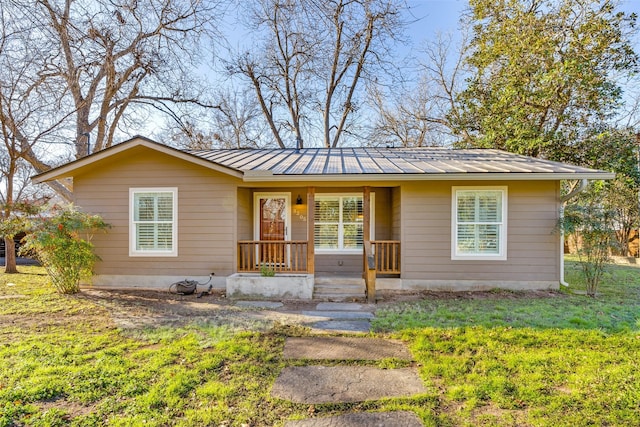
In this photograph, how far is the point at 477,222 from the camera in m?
7.25

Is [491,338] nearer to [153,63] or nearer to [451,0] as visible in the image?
[153,63]

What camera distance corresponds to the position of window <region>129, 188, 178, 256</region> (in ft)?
24.2

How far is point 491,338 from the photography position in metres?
4.21

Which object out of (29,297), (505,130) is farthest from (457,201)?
(29,297)

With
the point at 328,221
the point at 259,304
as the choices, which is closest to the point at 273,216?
the point at 328,221

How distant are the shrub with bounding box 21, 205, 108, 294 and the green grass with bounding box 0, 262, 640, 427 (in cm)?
131

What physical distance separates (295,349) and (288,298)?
2763 millimetres

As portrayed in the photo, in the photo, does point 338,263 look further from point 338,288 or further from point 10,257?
point 10,257

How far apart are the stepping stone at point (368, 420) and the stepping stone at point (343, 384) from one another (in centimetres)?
22

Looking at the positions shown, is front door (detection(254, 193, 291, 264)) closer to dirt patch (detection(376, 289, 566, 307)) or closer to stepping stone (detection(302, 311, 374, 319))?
dirt patch (detection(376, 289, 566, 307))

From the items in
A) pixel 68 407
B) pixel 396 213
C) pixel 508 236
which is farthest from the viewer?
pixel 396 213

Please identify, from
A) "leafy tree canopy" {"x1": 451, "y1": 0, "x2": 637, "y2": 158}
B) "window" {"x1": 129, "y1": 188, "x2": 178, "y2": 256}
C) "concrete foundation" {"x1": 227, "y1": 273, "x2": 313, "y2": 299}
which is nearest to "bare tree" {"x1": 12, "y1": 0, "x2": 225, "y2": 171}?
"window" {"x1": 129, "y1": 188, "x2": 178, "y2": 256}

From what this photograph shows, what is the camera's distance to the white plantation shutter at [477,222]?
723cm

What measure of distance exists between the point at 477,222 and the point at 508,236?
0.66 meters
